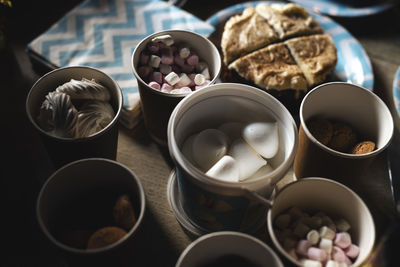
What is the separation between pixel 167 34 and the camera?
75cm

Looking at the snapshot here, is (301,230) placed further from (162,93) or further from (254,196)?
(162,93)

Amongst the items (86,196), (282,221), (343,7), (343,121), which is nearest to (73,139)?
(86,196)

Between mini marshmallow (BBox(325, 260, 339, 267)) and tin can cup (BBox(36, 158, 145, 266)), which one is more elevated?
tin can cup (BBox(36, 158, 145, 266))

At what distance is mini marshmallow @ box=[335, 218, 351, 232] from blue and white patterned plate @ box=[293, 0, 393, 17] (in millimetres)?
567

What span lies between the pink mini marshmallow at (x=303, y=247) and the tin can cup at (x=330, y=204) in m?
0.02

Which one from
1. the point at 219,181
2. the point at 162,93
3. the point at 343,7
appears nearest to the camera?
the point at 219,181

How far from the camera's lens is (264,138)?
611 millimetres

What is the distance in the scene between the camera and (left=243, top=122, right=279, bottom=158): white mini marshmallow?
0.61 metres

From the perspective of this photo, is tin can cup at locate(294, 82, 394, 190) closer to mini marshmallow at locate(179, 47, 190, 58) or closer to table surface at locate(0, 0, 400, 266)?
table surface at locate(0, 0, 400, 266)

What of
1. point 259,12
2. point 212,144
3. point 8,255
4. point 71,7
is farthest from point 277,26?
point 8,255

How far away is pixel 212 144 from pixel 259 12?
1.39ft

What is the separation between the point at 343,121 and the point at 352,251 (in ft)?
0.81

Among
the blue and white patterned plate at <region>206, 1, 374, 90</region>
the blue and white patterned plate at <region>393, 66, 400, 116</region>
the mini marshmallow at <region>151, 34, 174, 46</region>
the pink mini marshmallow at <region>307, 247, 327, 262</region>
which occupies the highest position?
the mini marshmallow at <region>151, 34, 174, 46</region>

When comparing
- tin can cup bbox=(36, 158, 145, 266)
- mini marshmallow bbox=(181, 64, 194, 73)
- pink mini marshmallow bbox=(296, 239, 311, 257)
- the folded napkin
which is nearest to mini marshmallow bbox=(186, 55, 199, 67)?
mini marshmallow bbox=(181, 64, 194, 73)
